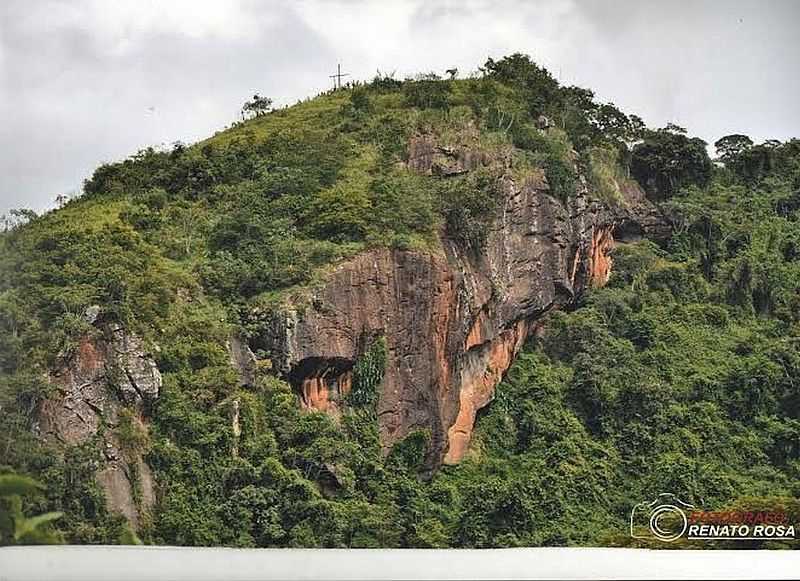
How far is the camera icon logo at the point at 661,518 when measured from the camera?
865 inches

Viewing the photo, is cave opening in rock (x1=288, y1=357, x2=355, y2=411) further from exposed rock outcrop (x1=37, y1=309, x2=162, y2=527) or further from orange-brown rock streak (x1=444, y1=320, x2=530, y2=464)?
exposed rock outcrop (x1=37, y1=309, x2=162, y2=527)

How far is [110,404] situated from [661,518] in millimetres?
10776

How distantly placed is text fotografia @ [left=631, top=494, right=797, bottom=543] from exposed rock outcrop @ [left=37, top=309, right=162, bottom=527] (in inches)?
357

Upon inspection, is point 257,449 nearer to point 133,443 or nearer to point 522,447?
point 133,443

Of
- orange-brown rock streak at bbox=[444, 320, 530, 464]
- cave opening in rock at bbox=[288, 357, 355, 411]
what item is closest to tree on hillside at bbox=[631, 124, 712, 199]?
orange-brown rock streak at bbox=[444, 320, 530, 464]

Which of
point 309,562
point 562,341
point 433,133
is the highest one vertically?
point 433,133

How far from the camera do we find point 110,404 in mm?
22203

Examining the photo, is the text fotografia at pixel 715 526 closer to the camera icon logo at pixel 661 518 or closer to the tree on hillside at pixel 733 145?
the camera icon logo at pixel 661 518

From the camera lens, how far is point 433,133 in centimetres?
3139

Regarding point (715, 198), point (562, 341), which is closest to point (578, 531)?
point (562, 341)

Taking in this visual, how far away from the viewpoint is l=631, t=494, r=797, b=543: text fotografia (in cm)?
2105

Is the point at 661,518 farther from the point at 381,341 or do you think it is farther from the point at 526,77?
the point at 526,77

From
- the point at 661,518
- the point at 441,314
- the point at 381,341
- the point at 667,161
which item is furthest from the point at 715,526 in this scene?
the point at 667,161

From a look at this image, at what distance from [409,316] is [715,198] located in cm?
1646
